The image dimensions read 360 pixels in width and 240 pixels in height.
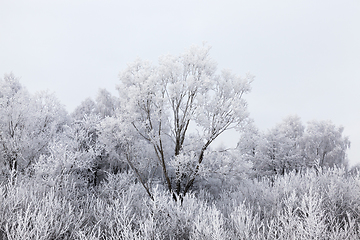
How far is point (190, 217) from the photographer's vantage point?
25.4 ft

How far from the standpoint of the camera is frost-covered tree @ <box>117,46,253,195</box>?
12.1 meters

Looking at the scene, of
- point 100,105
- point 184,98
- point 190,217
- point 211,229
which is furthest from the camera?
point 100,105

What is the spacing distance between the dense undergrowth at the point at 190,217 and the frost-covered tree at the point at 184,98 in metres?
3.48

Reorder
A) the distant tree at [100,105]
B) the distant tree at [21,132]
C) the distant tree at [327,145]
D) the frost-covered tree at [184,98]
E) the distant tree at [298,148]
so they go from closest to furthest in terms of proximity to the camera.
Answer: the frost-covered tree at [184,98]
the distant tree at [21,132]
the distant tree at [100,105]
the distant tree at [298,148]
the distant tree at [327,145]

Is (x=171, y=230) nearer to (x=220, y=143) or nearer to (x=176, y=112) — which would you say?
(x=176, y=112)

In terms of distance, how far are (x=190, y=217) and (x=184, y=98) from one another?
6.69 meters

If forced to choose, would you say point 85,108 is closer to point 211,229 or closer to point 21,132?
point 21,132

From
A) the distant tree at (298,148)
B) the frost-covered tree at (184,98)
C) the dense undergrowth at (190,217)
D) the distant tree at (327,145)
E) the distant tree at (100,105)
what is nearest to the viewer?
the dense undergrowth at (190,217)

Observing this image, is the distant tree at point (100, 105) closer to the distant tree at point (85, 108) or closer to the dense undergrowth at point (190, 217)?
the distant tree at point (85, 108)

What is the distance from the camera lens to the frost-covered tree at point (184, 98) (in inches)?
477

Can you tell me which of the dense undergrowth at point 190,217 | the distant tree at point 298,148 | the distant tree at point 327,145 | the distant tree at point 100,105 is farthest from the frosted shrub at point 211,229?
the distant tree at point 327,145

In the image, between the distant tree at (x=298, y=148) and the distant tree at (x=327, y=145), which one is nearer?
the distant tree at (x=298, y=148)

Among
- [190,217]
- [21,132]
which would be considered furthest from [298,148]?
[21,132]

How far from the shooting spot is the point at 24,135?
46.8ft
